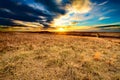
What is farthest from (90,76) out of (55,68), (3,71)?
(3,71)

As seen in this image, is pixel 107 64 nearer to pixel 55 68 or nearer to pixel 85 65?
pixel 85 65

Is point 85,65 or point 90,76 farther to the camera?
point 85,65

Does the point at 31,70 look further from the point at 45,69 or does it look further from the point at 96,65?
the point at 96,65

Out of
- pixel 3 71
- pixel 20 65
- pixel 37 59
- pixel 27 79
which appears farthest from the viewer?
pixel 37 59

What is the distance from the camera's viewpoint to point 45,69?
765 centimetres

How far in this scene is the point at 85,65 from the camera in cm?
832

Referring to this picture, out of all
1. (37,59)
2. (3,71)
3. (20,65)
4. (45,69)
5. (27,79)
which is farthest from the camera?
(37,59)

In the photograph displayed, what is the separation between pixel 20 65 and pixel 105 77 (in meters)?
5.94

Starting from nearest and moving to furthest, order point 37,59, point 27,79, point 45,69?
point 27,79, point 45,69, point 37,59

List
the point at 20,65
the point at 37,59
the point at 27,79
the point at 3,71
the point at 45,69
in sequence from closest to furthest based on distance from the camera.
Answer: the point at 27,79
the point at 3,71
the point at 45,69
the point at 20,65
the point at 37,59

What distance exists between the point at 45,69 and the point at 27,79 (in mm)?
1614

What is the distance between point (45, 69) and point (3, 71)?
2732 mm

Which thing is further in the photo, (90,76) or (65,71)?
(65,71)

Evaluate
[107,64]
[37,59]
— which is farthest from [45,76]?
[107,64]
